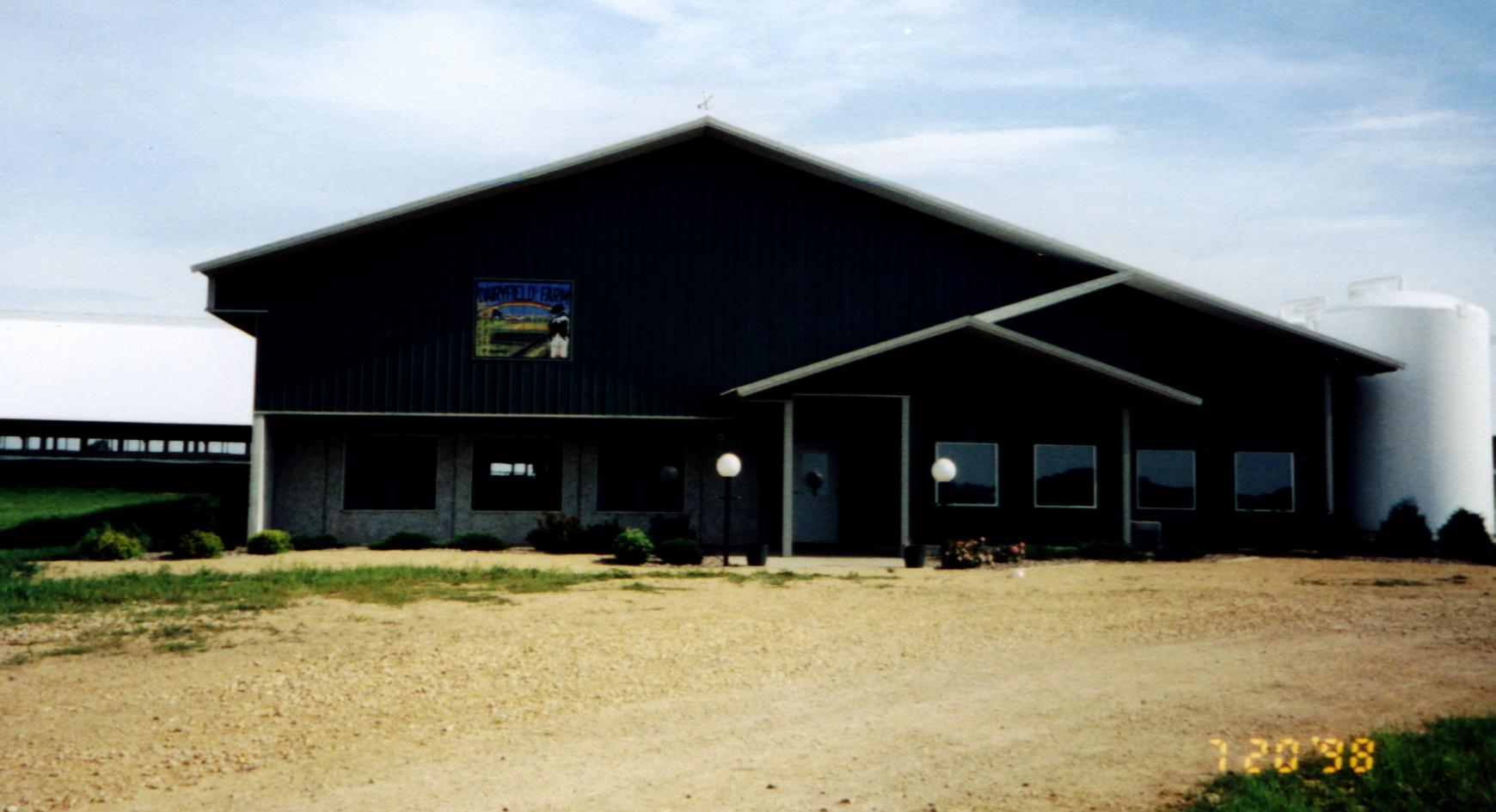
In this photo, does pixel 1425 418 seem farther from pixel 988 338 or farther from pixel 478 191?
pixel 478 191

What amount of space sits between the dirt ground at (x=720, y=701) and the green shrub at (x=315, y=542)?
8113 millimetres

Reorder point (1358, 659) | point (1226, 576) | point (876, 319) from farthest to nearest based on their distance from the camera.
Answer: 1. point (876, 319)
2. point (1226, 576)
3. point (1358, 659)

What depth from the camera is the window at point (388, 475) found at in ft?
75.5

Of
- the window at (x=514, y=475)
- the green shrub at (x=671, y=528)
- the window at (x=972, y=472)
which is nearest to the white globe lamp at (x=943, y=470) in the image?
the window at (x=972, y=472)

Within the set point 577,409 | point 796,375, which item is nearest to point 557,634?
point 796,375

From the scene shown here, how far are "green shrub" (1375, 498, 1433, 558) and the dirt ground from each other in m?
8.66

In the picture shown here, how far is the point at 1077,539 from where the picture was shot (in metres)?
21.7

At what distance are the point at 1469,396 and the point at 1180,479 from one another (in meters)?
6.39

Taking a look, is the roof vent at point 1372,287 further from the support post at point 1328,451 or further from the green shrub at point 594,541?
the green shrub at point 594,541

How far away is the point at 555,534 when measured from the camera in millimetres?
21734

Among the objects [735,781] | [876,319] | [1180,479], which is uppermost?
[876,319]

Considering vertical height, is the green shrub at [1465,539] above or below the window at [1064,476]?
below

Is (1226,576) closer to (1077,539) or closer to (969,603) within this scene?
(1077,539)
